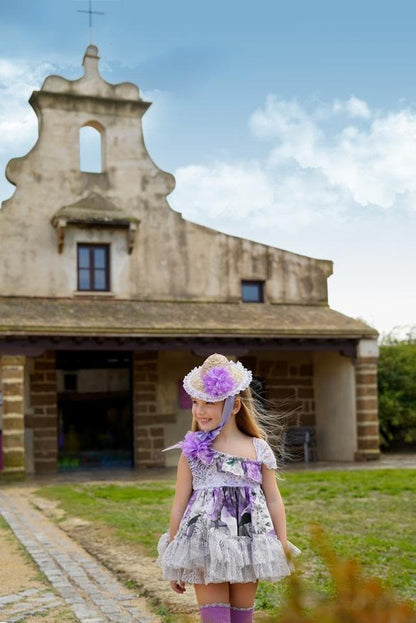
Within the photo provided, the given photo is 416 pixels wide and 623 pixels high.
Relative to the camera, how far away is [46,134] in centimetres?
2062

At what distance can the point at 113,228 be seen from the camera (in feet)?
67.3

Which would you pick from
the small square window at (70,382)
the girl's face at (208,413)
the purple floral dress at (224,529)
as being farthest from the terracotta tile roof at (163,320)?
the purple floral dress at (224,529)

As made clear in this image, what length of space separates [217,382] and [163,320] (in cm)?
1506

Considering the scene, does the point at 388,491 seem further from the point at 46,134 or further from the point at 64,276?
the point at 46,134

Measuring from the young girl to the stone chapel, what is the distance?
14253 millimetres

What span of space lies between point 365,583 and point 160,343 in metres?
17.0

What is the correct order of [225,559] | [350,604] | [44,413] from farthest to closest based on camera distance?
1. [44,413]
2. [225,559]
3. [350,604]

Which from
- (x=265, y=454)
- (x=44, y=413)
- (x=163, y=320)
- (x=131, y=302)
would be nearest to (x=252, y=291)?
(x=131, y=302)

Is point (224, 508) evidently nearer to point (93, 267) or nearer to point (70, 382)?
point (93, 267)

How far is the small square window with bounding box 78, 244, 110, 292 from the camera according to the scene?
805 inches

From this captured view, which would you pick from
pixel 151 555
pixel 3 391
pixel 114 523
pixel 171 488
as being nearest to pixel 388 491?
pixel 171 488

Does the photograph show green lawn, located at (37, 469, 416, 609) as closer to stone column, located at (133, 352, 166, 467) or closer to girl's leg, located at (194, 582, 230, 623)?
girl's leg, located at (194, 582, 230, 623)

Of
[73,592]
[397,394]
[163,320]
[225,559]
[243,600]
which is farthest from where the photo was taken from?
[397,394]

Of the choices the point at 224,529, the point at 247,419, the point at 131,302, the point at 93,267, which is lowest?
the point at 224,529
